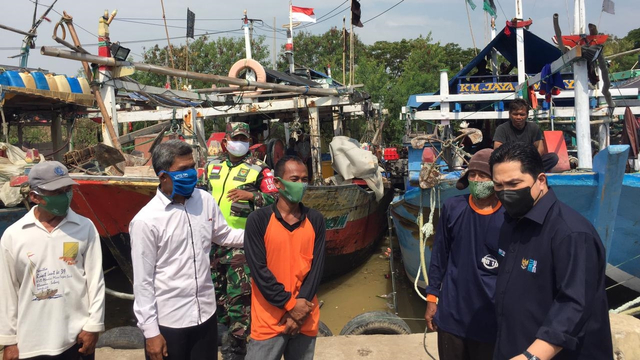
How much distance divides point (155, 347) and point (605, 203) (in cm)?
458

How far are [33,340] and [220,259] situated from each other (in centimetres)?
136

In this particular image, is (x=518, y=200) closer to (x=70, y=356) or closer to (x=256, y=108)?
(x=70, y=356)

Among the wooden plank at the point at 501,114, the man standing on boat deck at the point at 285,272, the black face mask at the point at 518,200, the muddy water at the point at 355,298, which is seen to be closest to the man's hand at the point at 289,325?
the man standing on boat deck at the point at 285,272

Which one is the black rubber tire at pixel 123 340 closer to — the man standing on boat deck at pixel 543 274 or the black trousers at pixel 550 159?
the man standing on boat deck at pixel 543 274

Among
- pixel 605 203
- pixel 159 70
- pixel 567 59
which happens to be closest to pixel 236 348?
pixel 159 70

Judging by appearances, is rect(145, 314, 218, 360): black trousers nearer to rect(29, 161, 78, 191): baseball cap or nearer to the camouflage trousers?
the camouflage trousers

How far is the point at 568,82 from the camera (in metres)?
7.01

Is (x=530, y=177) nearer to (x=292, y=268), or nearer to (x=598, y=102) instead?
(x=292, y=268)

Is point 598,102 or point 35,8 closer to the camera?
point 598,102

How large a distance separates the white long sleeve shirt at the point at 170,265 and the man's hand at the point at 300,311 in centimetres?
51

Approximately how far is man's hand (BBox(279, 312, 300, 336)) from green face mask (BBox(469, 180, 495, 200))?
1284 millimetres

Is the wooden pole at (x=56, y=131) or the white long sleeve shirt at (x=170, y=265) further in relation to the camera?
the wooden pole at (x=56, y=131)

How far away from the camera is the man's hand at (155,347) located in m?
2.26

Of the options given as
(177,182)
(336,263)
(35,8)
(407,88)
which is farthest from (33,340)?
(407,88)
